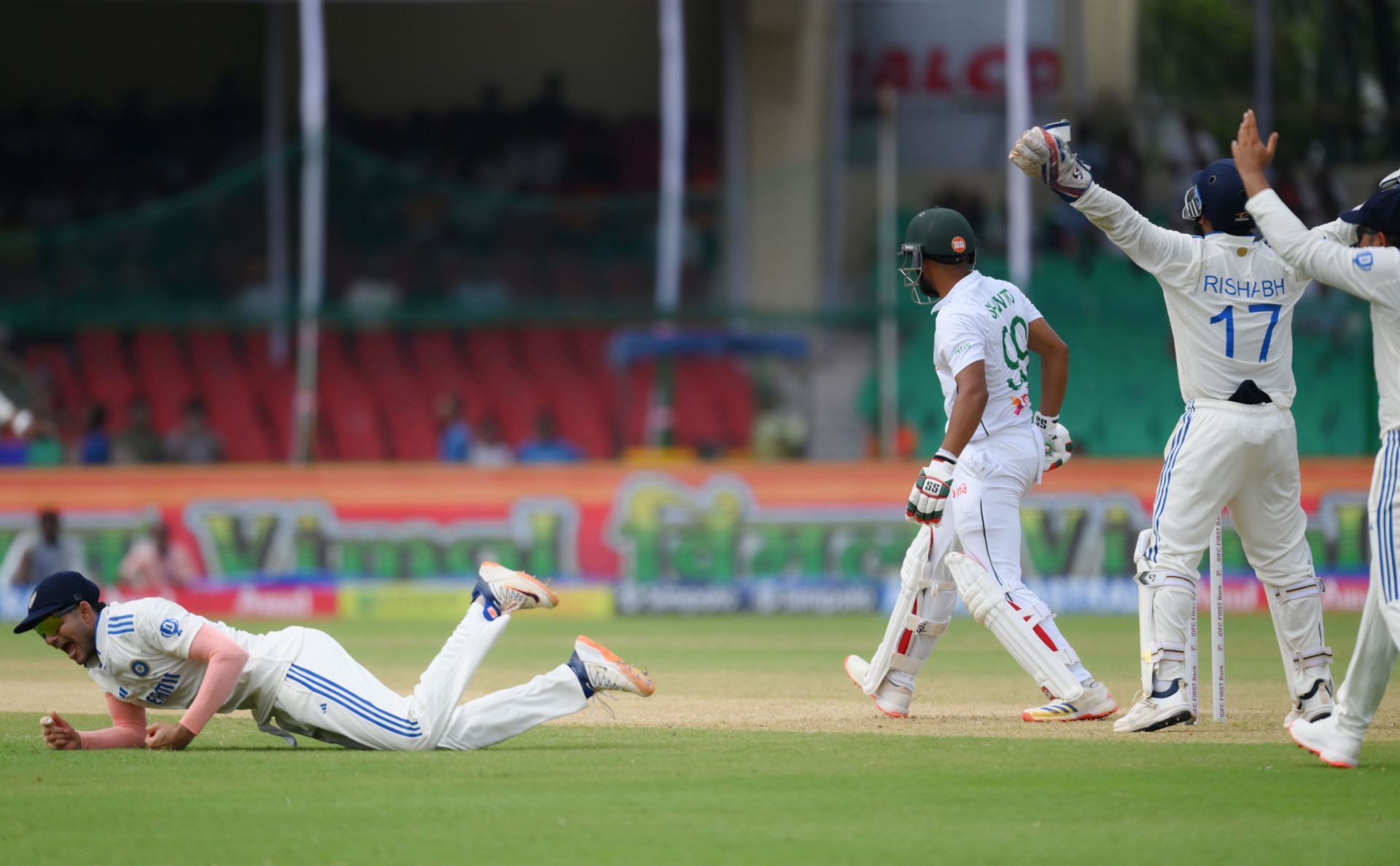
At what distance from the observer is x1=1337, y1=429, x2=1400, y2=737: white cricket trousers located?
6.43 meters

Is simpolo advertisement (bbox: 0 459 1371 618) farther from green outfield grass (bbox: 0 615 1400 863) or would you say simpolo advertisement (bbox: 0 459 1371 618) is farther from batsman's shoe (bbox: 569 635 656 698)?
batsman's shoe (bbox: 569 635 656 698)

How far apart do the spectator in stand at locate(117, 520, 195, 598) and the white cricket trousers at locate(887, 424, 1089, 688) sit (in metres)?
12.3

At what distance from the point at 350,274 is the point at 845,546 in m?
7.30

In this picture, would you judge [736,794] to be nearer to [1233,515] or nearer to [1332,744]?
[1332,744]

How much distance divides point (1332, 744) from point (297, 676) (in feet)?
13.7

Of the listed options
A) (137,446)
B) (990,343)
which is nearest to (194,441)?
(137,446)

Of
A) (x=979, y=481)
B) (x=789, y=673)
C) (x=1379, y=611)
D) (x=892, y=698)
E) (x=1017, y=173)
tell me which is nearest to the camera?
(x=1379, y=611)

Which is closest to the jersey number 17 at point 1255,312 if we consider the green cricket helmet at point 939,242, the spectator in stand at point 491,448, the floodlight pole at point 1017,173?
the green cricket helmet at point 939,242

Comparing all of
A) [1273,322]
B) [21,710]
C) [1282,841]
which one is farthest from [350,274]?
[1282,841]

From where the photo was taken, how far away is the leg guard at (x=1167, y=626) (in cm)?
765

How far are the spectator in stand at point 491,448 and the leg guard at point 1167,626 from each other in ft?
40.4

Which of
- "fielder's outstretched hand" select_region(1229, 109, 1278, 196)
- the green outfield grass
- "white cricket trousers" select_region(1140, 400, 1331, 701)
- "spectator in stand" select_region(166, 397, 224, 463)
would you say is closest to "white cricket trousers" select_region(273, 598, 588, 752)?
the green outfield grass

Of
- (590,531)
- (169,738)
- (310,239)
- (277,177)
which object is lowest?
(590,531)

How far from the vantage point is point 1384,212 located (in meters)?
6.84
